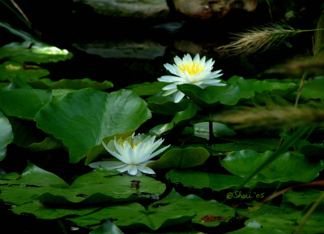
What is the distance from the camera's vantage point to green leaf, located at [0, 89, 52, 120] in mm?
1249

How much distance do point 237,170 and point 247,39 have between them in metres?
0.44

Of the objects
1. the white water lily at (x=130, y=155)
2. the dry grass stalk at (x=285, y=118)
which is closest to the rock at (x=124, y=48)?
the white water lily at (x=130, y=155)

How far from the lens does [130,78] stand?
2586mm

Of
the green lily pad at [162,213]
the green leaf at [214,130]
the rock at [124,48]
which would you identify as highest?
the rock at [124,48]

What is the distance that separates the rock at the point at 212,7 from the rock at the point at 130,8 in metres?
0.45

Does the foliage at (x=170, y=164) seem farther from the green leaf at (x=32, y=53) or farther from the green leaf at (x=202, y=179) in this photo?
the green leaf at (x=32, y=53)

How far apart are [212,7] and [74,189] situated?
14.9 feet

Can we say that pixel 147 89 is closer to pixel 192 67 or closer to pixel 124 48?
pixel 192 67

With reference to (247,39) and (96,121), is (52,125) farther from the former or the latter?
(247,39)

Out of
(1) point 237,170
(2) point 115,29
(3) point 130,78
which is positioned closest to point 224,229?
(1) point 237,170

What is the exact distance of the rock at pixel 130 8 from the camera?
18.2ft

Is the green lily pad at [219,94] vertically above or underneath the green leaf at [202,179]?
above

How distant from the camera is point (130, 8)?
5.63m

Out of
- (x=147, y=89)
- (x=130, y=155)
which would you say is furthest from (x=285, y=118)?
(x=147, y=89)
